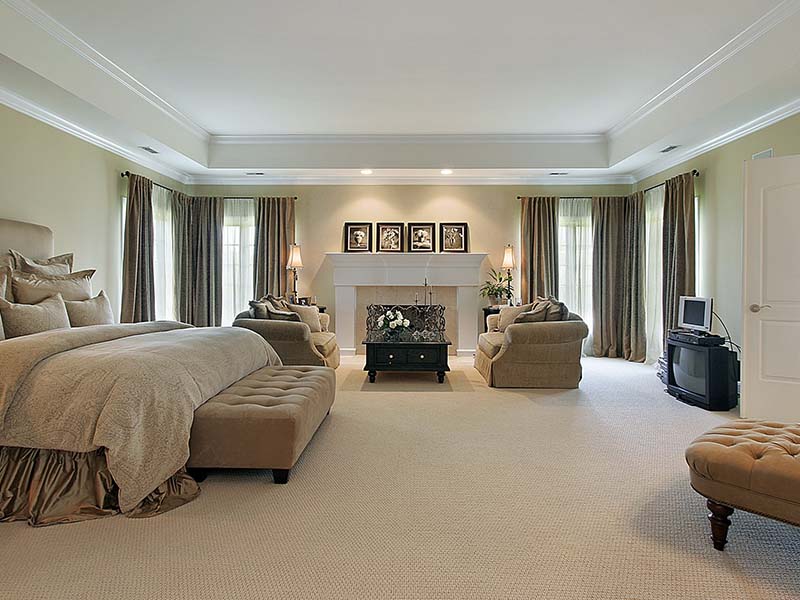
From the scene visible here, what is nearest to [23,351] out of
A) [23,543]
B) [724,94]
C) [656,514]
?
[23,543]

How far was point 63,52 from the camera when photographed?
432 centimetres

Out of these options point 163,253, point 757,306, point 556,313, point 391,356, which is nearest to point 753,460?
point 757,306

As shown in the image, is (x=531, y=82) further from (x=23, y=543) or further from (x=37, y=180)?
(x=23, y=543)

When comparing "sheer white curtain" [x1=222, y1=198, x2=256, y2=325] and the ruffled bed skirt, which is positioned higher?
"sheer white curtain" [x1=222, y1=198, x2=256, y2=325]

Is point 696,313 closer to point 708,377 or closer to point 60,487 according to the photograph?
point 708,377

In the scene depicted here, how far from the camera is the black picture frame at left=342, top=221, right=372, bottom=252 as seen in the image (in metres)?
8.33

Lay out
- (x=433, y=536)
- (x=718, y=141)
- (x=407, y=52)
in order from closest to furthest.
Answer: (x=433, y=536) → (x=407, y=52) → (x=718, y=141)

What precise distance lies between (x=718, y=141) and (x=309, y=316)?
497 centimetres

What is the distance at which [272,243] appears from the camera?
820 cm

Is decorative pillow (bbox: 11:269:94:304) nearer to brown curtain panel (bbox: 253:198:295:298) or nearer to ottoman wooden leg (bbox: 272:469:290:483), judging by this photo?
ottoman wooden leg (bbox: 272:469:290:483)

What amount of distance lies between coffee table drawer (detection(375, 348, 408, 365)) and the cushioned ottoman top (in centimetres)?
359

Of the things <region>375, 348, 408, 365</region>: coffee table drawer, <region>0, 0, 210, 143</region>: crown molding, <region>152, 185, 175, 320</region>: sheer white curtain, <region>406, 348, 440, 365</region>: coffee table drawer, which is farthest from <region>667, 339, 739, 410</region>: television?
<region>152, 185, 175, 320</region>: sheer white curtain

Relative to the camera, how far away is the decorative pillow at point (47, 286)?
4.04 meters

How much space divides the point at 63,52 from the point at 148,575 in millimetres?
4078
